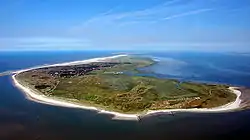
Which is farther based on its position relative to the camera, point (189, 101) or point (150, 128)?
point (189, 101)

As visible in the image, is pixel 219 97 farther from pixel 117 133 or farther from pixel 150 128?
pixel 117 133

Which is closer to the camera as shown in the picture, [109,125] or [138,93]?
[109,125]

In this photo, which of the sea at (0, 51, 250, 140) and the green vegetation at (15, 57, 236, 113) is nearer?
the sea at (0, 51, 250, 140)

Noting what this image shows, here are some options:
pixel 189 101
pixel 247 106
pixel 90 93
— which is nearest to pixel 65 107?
pixel 90 93

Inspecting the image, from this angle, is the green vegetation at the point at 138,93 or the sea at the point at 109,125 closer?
the sea at the point at 109,125

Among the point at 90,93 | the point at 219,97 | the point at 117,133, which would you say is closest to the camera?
the point at 117,133

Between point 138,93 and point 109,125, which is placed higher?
point 138,93

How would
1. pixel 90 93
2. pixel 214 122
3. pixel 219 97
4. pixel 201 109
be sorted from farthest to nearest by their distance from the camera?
pixel 90 93 < pixel 219 97 < pixel 201 109 < pixel 214 122
